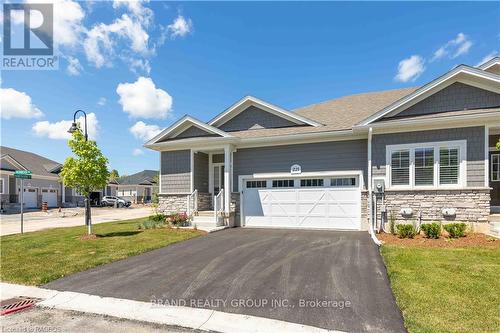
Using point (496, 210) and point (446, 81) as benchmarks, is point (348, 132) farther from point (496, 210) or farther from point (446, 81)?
point (496, 210)

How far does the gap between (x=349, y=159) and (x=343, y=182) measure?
3.43 feet

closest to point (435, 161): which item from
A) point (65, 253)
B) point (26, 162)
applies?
point (65, 253)

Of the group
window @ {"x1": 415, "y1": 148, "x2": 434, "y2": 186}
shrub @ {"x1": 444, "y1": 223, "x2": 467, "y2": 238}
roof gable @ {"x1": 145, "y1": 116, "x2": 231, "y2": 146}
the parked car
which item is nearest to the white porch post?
roof gable @ {"x1": 145, "y1": 116, "x2": 231, "y2": 146}

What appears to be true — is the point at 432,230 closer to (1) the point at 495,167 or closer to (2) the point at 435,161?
(2) the point at 435,161

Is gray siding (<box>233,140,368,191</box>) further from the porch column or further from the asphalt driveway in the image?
the asphalt driveway

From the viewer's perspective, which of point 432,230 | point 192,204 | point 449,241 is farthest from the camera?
point 192,204

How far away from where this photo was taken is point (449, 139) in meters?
9.72

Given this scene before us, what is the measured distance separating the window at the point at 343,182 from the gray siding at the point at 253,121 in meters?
3.77

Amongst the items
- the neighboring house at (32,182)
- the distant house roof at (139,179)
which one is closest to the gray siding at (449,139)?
the neighboring house at (32,182)

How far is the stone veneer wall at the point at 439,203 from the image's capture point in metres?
9.20

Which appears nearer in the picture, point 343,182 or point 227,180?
point 343,182

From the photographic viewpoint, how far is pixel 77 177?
34.2ft

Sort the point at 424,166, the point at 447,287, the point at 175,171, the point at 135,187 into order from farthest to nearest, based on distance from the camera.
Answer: the point at 135,187 → the point at 175,171 → the point at 424,166 → the point at 447,287

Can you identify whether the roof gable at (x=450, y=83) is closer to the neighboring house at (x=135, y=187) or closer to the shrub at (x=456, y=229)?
the shrub at (x=456, y=229)
